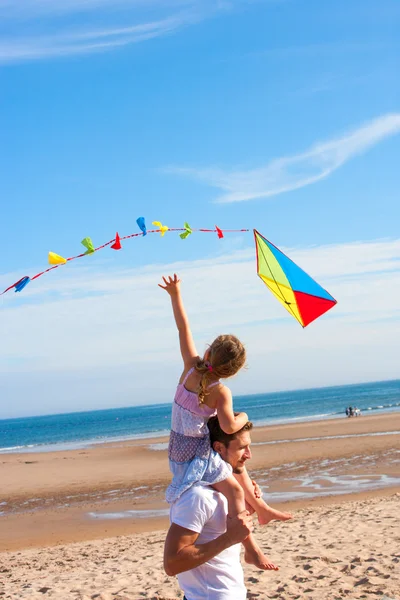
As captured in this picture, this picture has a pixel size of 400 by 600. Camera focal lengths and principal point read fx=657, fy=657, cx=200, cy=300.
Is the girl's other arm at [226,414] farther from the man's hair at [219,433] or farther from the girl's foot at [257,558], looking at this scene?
the girl's foot at [257,558]

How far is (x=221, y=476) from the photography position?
8.36ft

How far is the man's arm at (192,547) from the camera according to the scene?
2.28 metres

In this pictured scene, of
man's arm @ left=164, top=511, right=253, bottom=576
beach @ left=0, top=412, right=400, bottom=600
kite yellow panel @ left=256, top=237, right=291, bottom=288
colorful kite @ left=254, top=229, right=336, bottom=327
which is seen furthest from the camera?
beach @ left=0, top=412, right=400, bottom=600

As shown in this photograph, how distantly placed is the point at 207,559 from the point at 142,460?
21810 mm

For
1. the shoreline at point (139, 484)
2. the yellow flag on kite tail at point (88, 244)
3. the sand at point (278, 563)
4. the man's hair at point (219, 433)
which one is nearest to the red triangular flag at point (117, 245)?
the yellow flag on kite tail at point (88, 244)

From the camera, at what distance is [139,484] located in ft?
55.7

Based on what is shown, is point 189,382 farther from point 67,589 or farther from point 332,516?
point 332,516

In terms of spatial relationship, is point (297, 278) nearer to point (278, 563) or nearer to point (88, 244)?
point (88, 244)

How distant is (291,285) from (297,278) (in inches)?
2.4

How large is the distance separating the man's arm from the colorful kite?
175cm

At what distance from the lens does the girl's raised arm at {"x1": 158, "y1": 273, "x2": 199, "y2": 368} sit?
9.16 feet

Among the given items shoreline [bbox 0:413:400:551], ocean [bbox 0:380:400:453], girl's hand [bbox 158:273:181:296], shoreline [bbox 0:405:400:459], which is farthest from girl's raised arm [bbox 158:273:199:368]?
ocean [bbox 0:380:400:453]

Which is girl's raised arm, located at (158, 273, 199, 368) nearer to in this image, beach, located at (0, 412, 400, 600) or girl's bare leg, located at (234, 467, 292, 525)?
girl's bare leg, located at (234, 467, 292, 525)

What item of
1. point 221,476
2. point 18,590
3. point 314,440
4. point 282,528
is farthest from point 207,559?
point 314,440
